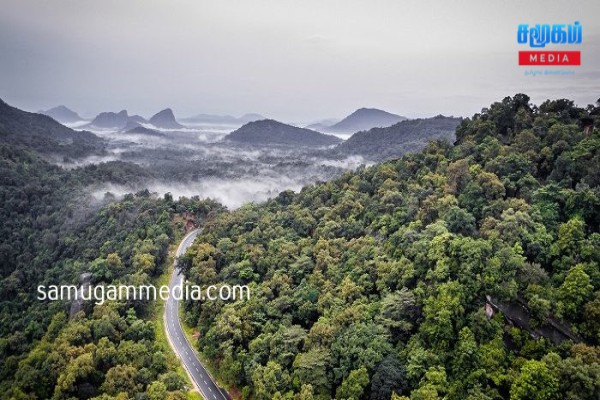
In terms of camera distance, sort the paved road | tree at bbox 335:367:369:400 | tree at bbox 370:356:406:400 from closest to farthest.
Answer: tree at bbox 370:356:406:400, tree at bbox 335:367:369:400, the paved road

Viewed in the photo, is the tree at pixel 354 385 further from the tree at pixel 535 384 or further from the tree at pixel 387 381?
the tree at pixel 535 384

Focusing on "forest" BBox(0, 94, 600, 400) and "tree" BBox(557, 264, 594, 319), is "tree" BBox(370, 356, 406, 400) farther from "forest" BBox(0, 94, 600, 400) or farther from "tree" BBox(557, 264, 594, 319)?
"tree" BBox(557, 264, 594, 319)

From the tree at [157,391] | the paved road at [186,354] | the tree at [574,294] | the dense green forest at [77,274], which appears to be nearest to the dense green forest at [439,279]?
the tree at [574,294]

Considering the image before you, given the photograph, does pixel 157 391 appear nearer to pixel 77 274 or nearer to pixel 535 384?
pixel 535 384

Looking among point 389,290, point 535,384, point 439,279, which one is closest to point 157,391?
point 389,290

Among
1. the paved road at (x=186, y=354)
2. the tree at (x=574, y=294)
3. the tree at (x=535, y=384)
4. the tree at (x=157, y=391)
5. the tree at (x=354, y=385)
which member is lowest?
the paved road at (x=186, y=354)

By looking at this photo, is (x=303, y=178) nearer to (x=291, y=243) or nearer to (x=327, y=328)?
(x=291, y=243)

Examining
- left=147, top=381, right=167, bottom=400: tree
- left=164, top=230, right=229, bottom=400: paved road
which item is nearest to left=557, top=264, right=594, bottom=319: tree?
left=164, top=230, right=229, bottom=400: paved road
